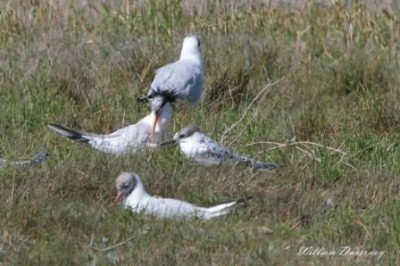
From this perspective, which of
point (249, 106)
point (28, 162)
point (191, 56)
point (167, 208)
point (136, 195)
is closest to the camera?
point (167, 208)

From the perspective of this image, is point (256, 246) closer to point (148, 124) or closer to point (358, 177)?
point (358, 177)

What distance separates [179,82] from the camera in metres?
8.02

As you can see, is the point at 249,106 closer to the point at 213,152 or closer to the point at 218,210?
the point at 213,152

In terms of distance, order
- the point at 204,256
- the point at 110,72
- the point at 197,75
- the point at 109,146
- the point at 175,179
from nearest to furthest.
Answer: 1. the point at 204,256
2. the point at 175,179
3. the point at 109,146
4. the point at 197,75
5. the point at 110,72

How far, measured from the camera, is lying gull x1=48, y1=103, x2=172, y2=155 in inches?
286

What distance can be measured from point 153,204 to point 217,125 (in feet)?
5.64

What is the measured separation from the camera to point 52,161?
707 cm

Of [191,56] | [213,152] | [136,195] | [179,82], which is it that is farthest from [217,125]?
[136,195]

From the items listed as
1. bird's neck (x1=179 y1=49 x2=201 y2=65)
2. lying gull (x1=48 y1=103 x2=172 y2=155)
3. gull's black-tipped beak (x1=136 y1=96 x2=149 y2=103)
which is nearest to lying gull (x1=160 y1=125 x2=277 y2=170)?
lying gull (x1=48 y1=103 x2=172 y2=155)

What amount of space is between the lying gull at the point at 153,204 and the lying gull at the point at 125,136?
65 centimetres

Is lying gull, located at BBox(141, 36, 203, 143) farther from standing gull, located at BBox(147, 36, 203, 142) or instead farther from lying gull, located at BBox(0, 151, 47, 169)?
lying gull, located at BBox(0, 151, 47, 169)

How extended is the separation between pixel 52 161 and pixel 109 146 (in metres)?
0.37

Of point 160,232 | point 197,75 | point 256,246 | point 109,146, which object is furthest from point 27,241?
point 197,75

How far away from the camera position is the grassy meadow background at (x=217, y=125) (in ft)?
19.9
